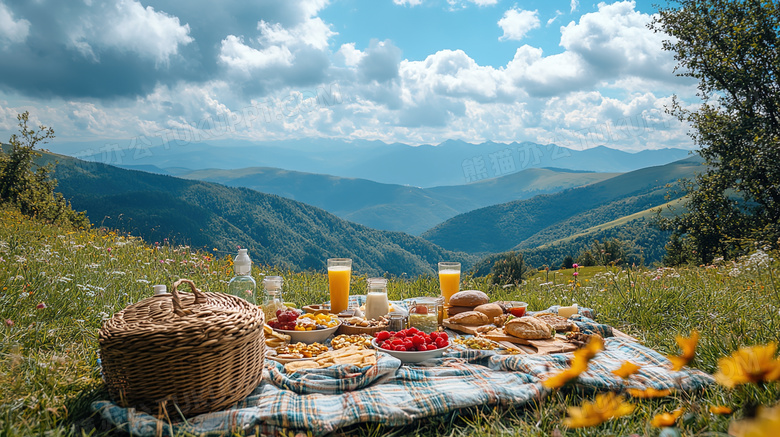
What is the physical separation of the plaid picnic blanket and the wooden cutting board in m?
0.18

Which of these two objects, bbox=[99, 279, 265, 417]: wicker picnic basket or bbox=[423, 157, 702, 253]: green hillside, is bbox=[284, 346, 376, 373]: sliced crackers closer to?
bbox=[99, 279, 265, 417]: wicker picnic basket

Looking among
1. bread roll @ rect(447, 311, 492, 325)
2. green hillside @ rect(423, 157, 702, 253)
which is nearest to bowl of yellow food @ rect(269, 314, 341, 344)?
bread roll @ rect(447, 311, 492, 325)

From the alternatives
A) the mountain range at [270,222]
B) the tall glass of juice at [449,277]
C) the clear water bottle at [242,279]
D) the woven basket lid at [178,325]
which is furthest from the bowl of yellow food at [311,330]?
the mountain range at [270,222]

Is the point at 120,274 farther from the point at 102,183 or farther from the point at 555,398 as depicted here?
the point at 102,183

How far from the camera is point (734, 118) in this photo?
1405cm

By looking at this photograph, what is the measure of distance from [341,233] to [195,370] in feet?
358

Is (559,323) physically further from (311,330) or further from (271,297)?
(271,297)

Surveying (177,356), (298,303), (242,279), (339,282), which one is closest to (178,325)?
(177,356)

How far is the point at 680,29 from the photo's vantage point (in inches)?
586

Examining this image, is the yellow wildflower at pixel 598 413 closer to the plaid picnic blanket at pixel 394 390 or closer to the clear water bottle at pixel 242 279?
the plaid picnic blanket at pixel 394 390

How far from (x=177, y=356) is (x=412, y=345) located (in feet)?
4.74

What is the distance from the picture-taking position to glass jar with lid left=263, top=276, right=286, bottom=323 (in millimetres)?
3447

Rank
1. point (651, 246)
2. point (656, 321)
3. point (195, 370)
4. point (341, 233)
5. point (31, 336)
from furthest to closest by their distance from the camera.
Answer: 1. point (341, 233)
2. point (651, 246)
3. point (656, 321)
4. point (31, 336)
5. point (195, 370)

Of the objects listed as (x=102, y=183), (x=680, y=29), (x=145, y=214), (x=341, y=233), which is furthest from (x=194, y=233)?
(x=680, y=29)
